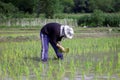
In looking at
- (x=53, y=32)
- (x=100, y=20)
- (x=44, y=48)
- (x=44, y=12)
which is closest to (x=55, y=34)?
(x=53, y=32)

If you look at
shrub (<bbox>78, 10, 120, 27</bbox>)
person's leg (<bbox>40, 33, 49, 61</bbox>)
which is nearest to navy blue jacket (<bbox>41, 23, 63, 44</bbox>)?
person's leg (<bbox>40, 33, 49, 61</bbox>)

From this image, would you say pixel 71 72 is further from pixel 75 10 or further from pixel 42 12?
pixel 75 10

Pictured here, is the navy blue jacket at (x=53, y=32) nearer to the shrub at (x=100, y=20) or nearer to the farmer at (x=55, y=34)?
the farmer at (x=55, y=34)

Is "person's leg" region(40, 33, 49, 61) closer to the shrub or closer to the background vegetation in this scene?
the background vegetation

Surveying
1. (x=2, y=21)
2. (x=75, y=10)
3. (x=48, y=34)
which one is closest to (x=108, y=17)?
(x=2, y=21)

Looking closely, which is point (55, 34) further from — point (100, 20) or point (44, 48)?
point (100, 20)

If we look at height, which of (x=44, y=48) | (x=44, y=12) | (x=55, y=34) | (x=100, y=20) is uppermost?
(x=55, y=34)

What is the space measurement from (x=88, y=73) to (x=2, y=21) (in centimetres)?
3097

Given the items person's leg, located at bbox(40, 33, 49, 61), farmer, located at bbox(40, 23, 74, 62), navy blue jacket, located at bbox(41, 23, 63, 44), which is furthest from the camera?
person's leg, located at bbox(40, 33, 49, 61)

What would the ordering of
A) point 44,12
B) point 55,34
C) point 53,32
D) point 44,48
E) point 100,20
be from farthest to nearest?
point 44,12
point 100,20
point 44,48
point 53,32
point 55,34

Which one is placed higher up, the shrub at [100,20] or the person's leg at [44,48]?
the person's leg at [44,48]

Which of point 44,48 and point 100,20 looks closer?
point 44,48

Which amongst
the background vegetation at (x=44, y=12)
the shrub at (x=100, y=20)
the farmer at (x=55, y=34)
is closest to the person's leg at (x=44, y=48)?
the farmer at (x=55, y=34)

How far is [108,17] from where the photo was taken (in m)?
42.7
